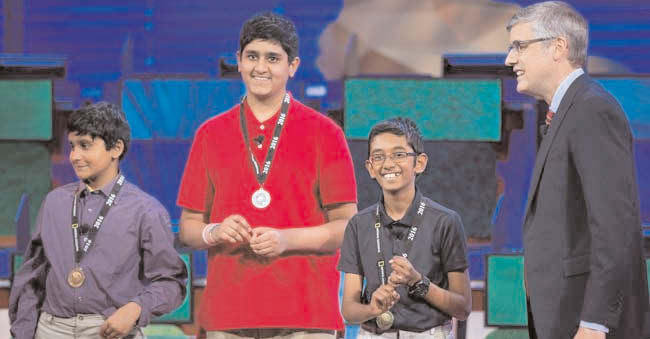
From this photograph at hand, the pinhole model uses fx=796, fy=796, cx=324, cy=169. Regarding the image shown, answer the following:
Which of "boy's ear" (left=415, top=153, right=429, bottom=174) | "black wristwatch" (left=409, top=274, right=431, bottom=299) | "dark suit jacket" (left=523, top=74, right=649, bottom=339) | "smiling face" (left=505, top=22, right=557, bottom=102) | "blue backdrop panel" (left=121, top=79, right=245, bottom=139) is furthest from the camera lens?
"blue backdrop panel" (left=121, top=79, right=245, bottom=139)

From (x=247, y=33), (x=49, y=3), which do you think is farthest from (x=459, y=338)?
(x=49, y=3)

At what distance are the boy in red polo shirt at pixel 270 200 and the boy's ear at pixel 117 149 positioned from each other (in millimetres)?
399

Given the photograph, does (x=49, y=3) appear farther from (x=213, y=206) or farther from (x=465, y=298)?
(x=465, y=298)

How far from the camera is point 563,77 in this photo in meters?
2.52

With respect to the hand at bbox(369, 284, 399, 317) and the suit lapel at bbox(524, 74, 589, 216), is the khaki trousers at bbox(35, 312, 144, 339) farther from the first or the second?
the suit lapel at bbox(524, 74, 589, 216)

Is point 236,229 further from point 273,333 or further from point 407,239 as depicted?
point 407,239

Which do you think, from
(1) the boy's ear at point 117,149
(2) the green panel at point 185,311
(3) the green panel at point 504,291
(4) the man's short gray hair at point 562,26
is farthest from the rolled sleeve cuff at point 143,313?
(3) the green panel at point 504,291

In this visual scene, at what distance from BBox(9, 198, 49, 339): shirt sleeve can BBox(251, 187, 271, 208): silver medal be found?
0.97 metres

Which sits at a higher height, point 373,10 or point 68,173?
point 373,10

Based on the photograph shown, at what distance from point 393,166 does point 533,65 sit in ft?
2.98

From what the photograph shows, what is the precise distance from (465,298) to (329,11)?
211 centimetres

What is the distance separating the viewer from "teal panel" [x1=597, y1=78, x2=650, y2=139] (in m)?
4.52

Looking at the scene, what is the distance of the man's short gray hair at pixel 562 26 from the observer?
98.9 inches

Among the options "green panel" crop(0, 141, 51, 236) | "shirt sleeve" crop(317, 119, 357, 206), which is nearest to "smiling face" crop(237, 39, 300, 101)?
"shirt sleeve" crop(317, 119, 357, 206)
